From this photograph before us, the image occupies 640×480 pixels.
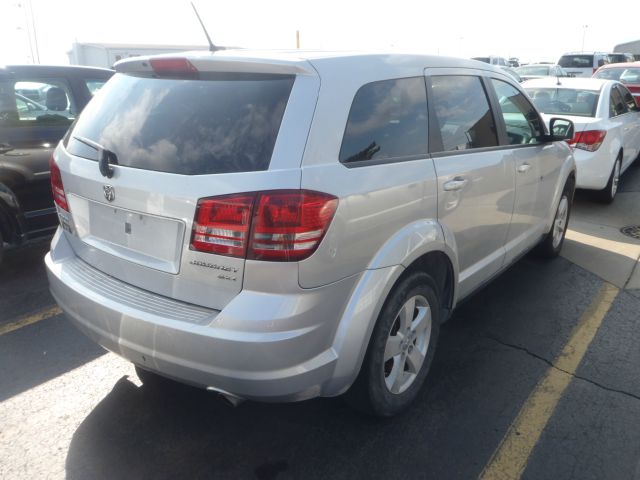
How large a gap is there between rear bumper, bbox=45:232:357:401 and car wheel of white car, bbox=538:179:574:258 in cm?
323

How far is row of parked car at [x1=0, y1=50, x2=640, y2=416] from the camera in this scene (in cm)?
206

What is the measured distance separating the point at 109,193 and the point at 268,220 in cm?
81

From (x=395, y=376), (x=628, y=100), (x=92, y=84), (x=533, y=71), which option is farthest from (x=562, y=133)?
(x=533, y=71)

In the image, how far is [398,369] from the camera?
2744 mm

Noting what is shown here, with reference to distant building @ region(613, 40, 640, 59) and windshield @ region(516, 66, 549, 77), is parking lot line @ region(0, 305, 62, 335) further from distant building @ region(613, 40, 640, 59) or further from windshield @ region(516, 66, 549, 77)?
distant building @ region(613, 40, 640, 59)

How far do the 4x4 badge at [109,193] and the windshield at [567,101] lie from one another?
6.17m

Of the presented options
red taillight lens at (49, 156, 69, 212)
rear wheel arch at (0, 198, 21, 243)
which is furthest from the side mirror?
rear wheel arch at (0, 198, 21, 243)

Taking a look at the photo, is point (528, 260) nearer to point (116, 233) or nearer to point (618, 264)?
point (618, 264)

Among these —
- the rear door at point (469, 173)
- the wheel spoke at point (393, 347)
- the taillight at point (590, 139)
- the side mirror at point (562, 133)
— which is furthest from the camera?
the taillight at point (590, 139)

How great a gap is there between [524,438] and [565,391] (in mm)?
550

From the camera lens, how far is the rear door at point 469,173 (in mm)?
2875

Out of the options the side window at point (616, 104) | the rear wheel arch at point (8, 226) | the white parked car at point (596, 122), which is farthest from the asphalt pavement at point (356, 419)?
the side window at point (616, 104)

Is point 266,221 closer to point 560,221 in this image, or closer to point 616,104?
point 560,221

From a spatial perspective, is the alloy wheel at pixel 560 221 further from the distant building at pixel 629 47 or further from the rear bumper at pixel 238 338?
the distant building at pixel 629 47
